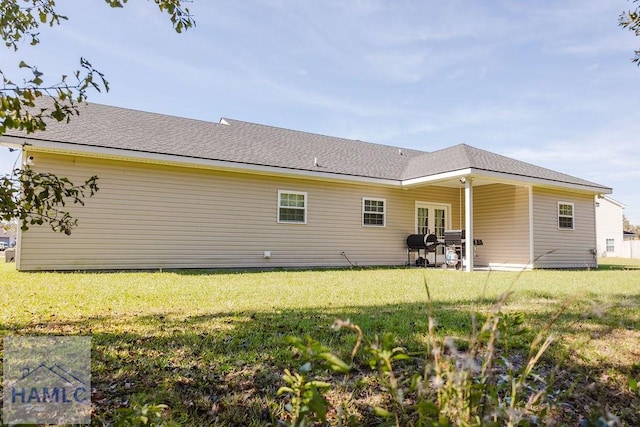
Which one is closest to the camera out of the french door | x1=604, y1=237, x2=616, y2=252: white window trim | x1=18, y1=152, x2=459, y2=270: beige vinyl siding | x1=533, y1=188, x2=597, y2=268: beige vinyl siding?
x1=18, y1=152, x2=459, y2=270: beige vinyl siding

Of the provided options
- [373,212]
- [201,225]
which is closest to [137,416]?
[201,225]

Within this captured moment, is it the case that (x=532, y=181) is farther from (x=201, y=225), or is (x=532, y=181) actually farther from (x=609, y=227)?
(x=609, y=227)

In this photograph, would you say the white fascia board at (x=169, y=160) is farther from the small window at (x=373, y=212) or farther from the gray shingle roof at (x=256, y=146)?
the small window at (x=373, y=212)

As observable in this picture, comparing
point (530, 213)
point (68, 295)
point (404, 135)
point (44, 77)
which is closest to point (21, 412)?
point (44, 77)

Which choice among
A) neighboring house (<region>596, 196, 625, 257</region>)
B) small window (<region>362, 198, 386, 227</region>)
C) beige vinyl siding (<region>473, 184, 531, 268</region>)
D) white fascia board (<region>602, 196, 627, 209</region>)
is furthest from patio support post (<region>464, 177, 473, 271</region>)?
white fascia board (<region>602, 196, 627, 209</region>)

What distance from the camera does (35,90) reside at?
1703mm

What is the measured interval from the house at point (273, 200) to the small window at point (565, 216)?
0.04 m

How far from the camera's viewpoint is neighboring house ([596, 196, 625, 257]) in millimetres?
30516

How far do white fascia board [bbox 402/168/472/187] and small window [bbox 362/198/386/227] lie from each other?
106 centimetres

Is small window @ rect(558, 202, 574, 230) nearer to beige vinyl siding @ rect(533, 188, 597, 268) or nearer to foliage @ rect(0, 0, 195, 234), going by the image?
beige vinyl siding @ rect(533, 188, 597, 268)

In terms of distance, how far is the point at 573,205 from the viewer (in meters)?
13.3

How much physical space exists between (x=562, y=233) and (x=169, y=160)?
42.7ft

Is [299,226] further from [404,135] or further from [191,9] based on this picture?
[404,135]

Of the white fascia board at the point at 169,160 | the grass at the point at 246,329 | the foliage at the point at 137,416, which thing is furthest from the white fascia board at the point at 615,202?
the foliage at the point at 137,416
